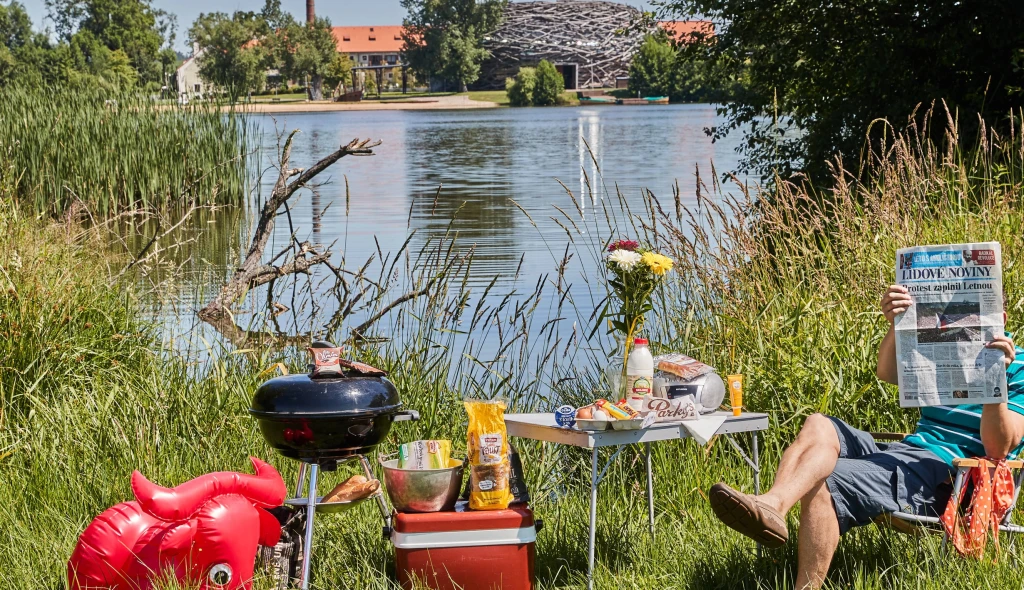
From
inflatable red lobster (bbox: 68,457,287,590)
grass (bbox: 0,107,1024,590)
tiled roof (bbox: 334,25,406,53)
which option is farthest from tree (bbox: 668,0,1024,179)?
tiled roof (bbox: 334,25,406,53)

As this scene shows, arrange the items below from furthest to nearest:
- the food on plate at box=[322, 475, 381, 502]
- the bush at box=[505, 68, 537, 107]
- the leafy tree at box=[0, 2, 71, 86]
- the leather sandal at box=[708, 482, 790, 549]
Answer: the bush at box=[505, 68, 537, 107] → the leafy tree at box=[0, 2, 71, 86] → the food on plate at box=[322, 475, 381, 502] → the leather sandal at box=[708, 482, 790, 549]

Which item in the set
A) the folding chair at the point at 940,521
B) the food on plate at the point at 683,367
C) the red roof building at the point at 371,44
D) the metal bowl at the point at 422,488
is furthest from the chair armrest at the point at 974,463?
the red roof building at the point at 371,44

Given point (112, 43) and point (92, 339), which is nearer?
point (92, 339)

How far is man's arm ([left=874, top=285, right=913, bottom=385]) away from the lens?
2910mm

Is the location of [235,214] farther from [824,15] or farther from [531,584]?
[531,584]

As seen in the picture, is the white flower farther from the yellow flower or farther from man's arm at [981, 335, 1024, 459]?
man's arm at [981, 335, 1024, 459]

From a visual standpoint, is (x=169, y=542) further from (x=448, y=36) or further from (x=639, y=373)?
(x=448, y=36)

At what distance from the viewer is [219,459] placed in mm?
4211

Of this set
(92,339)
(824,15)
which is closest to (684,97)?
(824,15)

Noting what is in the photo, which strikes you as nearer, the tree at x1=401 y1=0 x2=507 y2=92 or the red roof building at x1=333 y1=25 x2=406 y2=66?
the tree at x1=401 y1=0 x2=507 y2=92

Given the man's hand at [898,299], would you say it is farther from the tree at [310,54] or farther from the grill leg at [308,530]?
the tree at [310,54]

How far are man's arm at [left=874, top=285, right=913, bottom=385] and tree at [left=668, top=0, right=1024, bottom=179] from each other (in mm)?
5944

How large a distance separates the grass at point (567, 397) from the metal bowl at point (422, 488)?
0.24 metres

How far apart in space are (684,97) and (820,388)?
9078 cm
